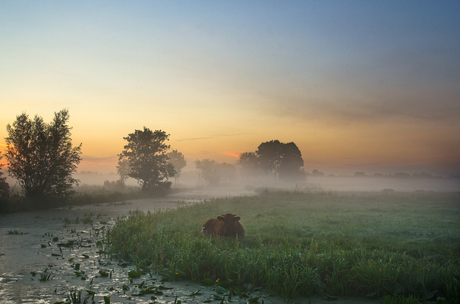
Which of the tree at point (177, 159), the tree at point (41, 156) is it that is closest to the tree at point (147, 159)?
the tree at point (41, 156)

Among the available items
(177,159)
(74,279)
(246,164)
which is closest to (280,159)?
(246,164)

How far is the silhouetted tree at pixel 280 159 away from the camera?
291ft

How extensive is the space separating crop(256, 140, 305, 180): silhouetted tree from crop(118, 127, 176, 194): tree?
47.8m

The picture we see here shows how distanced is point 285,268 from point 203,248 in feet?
8.96

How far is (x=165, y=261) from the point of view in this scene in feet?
28.6

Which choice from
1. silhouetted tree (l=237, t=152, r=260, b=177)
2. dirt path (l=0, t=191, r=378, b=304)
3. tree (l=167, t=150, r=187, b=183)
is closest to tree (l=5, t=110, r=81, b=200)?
dirt path (l=0, t=191, r=378, b=304)

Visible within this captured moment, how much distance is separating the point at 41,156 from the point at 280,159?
71.6 meters

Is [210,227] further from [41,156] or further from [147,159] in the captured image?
[147,159]

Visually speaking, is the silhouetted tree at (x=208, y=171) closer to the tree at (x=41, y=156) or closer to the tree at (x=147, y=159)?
the tree at (x=147, y=159)

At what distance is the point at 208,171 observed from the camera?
389 ft

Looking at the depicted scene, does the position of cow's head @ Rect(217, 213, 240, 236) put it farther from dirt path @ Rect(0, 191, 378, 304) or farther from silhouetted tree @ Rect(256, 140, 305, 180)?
silhouetted tree @ Rect(256, 140, 305, 180)

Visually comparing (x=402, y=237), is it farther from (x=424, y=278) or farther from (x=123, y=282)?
(x=123, y=282)

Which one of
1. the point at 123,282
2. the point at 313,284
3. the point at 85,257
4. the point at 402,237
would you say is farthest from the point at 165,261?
the point at 402,237

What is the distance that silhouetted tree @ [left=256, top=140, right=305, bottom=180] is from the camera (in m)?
88.8
